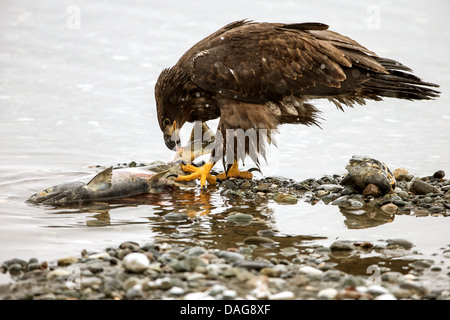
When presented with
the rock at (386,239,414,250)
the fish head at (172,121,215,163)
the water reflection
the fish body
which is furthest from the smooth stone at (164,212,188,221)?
the rock at (386,239,414,250)

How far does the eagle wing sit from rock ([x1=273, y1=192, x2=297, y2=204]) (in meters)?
1.24

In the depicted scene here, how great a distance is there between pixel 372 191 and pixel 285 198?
3.01 feet

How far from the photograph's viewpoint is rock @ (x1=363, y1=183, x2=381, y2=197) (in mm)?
7551

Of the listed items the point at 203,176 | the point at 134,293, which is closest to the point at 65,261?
the point at 134,293

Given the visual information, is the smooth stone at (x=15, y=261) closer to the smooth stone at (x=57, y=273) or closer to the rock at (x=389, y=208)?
the smooth stone at (x=57, y=273)

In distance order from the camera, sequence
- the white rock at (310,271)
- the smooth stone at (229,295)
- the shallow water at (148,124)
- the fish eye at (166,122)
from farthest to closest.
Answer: the fish eye at (166,122)
the shallow water at (148,124)
the white rock at (310,271)
the smooth stone at (229,295)

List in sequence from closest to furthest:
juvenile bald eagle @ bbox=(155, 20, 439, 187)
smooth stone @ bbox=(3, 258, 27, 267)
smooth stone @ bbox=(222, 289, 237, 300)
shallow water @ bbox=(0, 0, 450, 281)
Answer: smooth stone @ bbox=(222, 289, 237, 300) < smooth stone @ bbox=(3, 258, 27, 267) < shallow water @ bbox=(0, 0, 450, 281) < juvenile bald eagle @ bbox=(155, 20, 439, 187)

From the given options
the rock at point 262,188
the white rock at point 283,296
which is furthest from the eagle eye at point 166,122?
the white rock at point 283,296

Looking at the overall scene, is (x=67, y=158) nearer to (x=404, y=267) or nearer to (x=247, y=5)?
(x=404, y=267)

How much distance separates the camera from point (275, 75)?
26.8ft

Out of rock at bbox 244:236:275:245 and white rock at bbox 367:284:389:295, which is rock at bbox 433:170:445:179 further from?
white rock at bbox 367:284:389:295

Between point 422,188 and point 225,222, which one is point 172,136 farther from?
point 422,188

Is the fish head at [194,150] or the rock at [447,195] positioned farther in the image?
the fish head at [194,150]

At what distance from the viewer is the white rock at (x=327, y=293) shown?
15.7 ft
